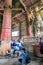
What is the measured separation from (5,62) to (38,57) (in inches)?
79.3

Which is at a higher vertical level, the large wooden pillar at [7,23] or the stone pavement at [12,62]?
the large wooden pillar at [7,23]

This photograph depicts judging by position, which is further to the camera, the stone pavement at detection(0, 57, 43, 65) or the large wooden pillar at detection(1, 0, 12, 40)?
the large wooden pillar at detection(1, 0, 12, 40)

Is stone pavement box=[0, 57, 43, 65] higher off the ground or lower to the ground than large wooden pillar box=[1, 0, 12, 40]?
lower

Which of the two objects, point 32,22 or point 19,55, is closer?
point 19,55

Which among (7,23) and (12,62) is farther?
(7,23)

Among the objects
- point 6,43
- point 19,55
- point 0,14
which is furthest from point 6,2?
point 19,55

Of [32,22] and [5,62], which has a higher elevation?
[32,22]

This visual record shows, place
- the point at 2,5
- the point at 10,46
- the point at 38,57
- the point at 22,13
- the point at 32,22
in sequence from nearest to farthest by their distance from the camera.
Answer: the point at 38,57, the point at 10,46, the point at 2,5, the point at 22,13, the point at 32,22

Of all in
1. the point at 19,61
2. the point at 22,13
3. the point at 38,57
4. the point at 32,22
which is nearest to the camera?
the point at 19,61

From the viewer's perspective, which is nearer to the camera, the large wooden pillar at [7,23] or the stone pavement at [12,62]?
the stone pavement at [12,62]

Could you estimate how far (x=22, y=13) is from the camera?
1930 cm

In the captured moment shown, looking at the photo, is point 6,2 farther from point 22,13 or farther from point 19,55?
point 19,55

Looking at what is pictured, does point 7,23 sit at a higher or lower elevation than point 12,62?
higher

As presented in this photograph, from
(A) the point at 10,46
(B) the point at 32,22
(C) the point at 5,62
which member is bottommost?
(C) the point at 5,62
